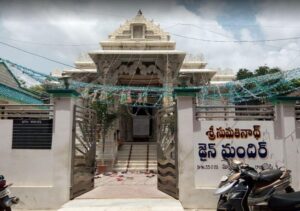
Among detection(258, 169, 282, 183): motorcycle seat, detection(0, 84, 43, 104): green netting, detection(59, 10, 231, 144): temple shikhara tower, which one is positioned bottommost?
detection(258, 169, 282, 183): motorcycle seat

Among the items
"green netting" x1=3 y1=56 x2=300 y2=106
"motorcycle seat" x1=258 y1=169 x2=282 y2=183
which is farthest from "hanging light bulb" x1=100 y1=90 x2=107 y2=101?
"motorcycle seat" x1=258 y1=169 x2=282 y2=183

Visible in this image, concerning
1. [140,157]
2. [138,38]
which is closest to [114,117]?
[140,157]

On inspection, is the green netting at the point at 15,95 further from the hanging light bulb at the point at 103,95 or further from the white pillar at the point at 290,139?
the white pillar at the point at 290,139

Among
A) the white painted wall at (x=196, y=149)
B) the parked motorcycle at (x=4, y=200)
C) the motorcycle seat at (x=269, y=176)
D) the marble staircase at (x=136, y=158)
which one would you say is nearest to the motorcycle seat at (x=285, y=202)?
the motorcycle seat at (x=269, y=176)

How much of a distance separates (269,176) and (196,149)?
202cm

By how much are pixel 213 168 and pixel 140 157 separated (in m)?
7.27

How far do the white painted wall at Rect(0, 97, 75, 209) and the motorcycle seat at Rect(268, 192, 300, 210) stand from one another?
384 centimetres

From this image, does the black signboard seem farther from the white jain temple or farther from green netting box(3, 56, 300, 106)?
the white jain temple

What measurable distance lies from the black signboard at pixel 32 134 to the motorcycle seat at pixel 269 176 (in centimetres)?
392

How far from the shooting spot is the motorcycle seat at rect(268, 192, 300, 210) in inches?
135

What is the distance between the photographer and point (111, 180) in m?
9.89

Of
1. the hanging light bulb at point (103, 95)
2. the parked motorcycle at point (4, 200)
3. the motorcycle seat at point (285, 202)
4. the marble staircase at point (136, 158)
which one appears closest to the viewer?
the motorcycle seat at point (285, 202)

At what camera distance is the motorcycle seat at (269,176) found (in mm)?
4262

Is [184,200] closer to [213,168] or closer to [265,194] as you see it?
[213,168]
